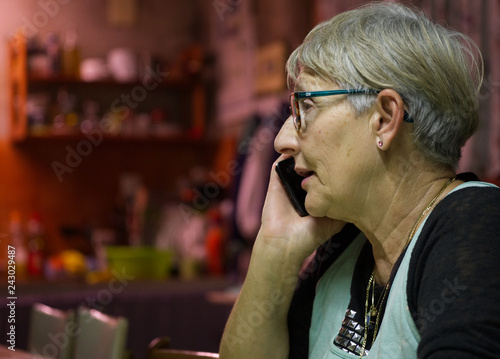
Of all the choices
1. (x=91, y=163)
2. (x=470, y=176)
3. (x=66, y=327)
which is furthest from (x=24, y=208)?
(x=470, y=176)

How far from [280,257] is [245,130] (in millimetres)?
2904

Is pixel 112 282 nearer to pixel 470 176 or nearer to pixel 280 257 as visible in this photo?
pixel 280 257

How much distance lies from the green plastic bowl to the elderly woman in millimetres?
2833

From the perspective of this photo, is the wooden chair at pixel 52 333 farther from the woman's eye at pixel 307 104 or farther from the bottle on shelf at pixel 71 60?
the bottle on shelf at pixel 71 60

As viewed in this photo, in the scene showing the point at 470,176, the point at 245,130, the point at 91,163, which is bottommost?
the point at 91,163

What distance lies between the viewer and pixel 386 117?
117 centimetres

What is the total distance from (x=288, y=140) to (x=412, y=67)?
278 millimetres

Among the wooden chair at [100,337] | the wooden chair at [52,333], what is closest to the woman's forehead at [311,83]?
the wooden chair at [100,337]

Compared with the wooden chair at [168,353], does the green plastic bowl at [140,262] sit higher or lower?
lower

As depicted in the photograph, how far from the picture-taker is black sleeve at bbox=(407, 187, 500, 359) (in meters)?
0.91

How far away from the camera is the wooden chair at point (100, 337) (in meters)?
1.84

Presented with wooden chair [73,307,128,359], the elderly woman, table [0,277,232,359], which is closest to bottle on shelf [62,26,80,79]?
table [0,277,232,359]

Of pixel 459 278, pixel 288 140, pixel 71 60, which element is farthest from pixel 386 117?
pixel 71 60

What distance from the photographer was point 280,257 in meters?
1.39
